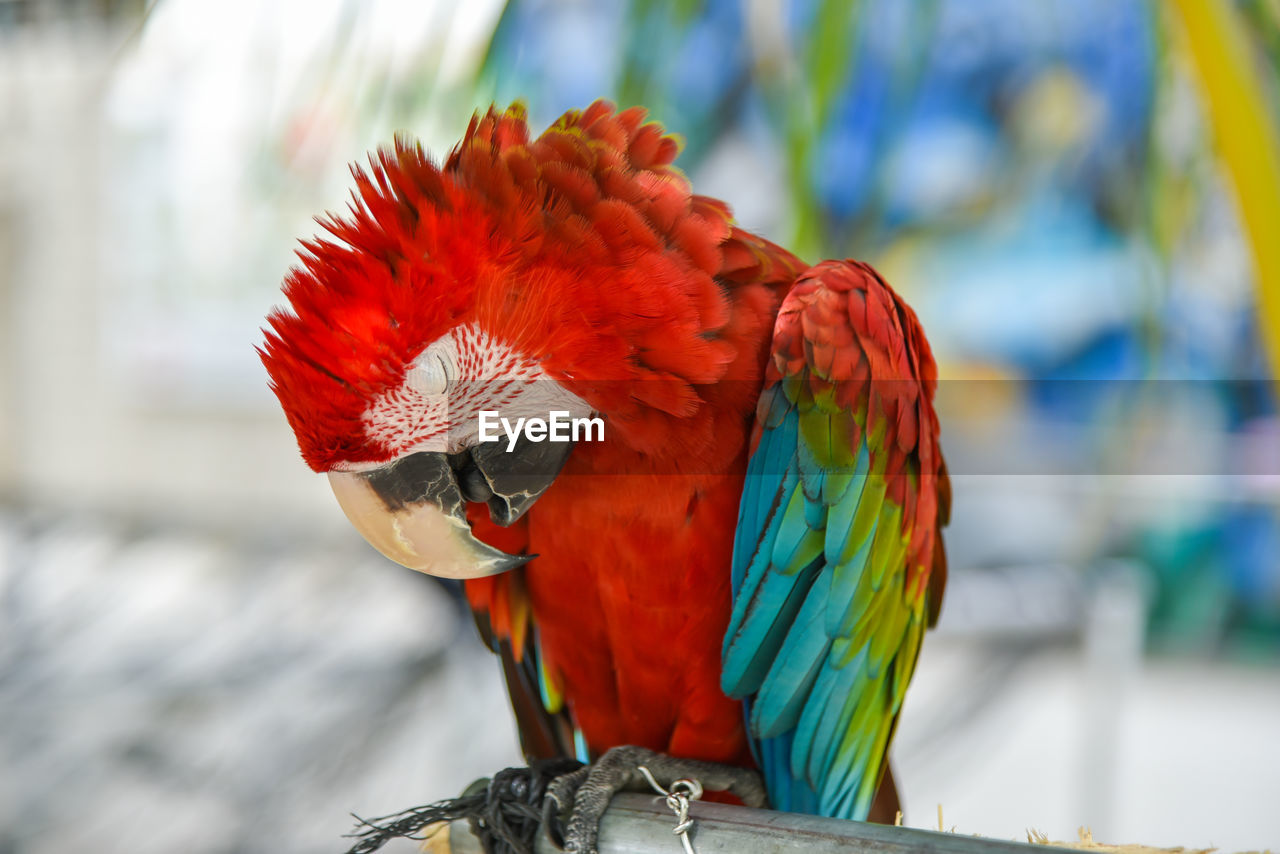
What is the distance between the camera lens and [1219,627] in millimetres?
2545

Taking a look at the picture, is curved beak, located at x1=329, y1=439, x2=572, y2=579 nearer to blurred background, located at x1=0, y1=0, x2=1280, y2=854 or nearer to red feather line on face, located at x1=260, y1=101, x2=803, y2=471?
red feather line on face, located at x1=260, y1=101, x2=803, y2=471

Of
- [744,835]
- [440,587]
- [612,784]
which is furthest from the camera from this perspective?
[440,587]

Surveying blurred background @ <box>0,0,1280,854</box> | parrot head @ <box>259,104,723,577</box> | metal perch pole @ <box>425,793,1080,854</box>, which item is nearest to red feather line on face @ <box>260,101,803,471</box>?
parrot head @ <box>259,104,723,577</box>

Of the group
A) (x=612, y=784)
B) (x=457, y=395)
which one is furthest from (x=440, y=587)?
(x=457, y=395)

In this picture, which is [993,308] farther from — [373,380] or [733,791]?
[373,380]

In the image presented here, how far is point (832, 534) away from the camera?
0.72 metres

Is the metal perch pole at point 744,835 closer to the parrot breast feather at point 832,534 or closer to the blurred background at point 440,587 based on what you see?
the parrot breast feather at point 832,534

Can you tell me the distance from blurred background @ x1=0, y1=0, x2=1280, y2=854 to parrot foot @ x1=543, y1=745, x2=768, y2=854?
76 cm

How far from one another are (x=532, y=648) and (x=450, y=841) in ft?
0.76

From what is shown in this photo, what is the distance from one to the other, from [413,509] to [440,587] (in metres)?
1.17

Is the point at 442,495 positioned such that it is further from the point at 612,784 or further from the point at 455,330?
the point at 612,784

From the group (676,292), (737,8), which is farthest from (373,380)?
(737,8)

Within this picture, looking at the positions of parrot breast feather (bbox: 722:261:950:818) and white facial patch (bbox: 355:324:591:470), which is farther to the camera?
parrot breast feather (bbox: 722:261:950:818)

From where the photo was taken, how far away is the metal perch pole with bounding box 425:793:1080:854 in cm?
50
